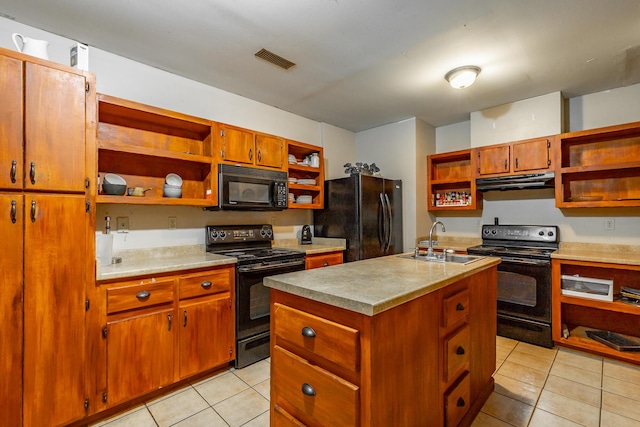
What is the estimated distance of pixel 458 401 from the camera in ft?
5.51

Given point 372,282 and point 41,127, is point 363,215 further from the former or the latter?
point 41,127

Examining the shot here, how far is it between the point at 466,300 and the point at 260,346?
5.96 feet

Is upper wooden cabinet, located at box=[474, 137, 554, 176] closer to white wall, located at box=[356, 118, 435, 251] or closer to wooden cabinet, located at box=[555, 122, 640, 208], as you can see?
wooden cabinet, located at box=[555, 122, 640, 208]

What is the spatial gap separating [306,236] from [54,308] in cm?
257

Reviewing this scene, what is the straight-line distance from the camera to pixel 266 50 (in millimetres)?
2420

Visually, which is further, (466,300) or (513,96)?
(513,96)

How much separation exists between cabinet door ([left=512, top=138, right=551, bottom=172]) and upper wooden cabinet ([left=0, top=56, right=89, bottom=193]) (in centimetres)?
402

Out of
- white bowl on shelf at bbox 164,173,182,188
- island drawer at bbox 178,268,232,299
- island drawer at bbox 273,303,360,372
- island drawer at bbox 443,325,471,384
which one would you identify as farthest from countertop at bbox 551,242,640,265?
white bowl on shelf at bbox 164,173,182,188

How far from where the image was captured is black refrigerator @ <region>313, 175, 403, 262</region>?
11.6 feet

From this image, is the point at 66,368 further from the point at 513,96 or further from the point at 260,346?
the point at 513,96

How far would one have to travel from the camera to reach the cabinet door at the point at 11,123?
5.25ft

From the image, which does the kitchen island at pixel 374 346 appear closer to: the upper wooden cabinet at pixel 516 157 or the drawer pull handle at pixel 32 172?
the drawer pull handle at pixel 32 172

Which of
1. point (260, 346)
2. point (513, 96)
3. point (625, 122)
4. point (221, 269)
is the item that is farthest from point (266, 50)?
point (625, 122)

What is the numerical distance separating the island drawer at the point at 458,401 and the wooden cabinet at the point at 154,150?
2311 millimetres
